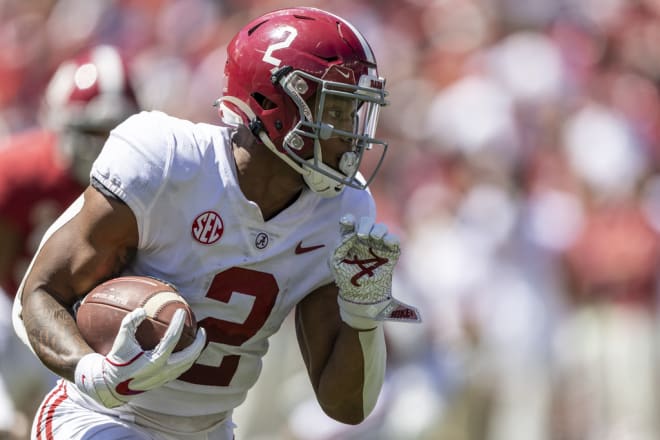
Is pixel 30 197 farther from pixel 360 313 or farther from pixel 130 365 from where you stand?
pixel 130 365

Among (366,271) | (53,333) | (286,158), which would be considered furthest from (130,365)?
(286,158)

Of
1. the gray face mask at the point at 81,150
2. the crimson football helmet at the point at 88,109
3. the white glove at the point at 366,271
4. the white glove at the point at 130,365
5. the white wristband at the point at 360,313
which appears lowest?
the white glove at the point at 130,365

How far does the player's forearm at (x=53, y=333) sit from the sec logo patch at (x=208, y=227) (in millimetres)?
431

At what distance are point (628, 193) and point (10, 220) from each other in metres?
3.84

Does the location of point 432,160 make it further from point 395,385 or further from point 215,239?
point 215,239

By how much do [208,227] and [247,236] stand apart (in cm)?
12

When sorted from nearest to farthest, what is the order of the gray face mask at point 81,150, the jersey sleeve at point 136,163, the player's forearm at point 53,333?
the player's forearm at point 53,333 → the jersey sleeve at point 136,163 → the gray face mask at point 81,150

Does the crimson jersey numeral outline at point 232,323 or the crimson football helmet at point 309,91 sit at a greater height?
the crimson football helmet at point 309,91

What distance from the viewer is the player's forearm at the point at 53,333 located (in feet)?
11.1

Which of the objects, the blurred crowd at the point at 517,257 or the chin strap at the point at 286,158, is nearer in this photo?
the chin strap at the point at 286,158

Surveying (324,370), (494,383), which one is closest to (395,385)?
(494,383)

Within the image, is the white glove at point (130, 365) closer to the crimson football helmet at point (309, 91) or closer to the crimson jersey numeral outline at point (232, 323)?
the crimson jersey numeral outline at point (232, 323)

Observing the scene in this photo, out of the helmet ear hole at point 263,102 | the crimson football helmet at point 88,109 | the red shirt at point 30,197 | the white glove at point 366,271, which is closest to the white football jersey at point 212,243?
the helmet ear hole at point 263,102

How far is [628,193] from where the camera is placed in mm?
8078
